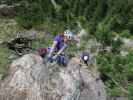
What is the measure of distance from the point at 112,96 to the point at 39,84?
14.0ft

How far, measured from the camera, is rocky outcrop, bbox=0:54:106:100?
323 inches

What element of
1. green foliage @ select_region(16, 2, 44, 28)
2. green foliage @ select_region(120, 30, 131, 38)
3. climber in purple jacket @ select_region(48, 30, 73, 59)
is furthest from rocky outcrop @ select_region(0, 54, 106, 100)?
green foliage @ select_region(16, 2, 44, 28)

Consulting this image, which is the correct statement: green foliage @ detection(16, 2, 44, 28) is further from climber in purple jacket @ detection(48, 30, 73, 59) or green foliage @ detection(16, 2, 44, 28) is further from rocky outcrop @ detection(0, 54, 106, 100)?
climber in purple jacket @ detection(48, 30, 73, 59)

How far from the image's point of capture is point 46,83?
28.2ft

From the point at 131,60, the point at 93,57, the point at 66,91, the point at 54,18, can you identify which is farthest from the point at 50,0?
the point at 66,91

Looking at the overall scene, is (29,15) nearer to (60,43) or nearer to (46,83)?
(60,43)

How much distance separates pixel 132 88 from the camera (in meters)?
10.8

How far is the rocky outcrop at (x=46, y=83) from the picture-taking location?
26.9 feet

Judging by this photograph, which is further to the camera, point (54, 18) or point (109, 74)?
point (54, 18)

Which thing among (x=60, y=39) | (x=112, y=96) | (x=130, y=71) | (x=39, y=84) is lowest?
(x=112, y=96)

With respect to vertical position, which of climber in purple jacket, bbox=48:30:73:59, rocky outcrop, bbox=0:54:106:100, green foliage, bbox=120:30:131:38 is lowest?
rocky outcrop, bbox=0:54:106:100

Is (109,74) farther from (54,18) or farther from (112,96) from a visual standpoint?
(54,18)

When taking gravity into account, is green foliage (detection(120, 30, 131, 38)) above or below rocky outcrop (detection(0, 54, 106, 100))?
above

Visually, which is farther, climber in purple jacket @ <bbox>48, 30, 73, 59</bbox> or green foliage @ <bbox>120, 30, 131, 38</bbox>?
green foliage @ <bbox>120, 30, 131, 38</bbox>
